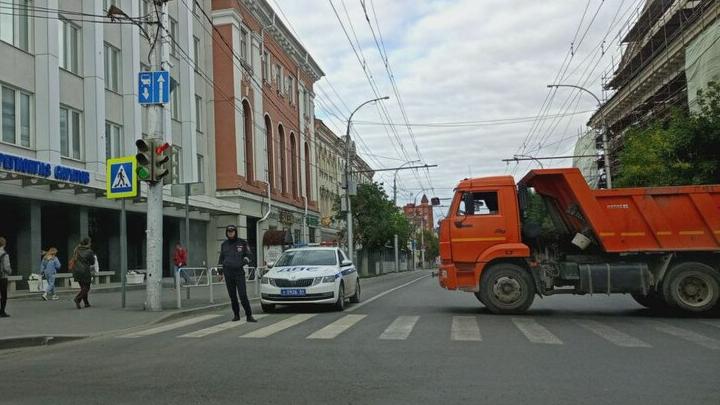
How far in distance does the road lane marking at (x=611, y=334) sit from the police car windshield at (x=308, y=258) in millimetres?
5786

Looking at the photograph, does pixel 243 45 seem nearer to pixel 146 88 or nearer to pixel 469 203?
pixel 146 88

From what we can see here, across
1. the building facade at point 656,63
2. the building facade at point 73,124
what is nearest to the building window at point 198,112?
the building facade at point 73,124

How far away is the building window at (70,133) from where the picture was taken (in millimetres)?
22109

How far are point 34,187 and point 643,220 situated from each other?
54.6ft

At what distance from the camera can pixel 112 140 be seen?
25.2m

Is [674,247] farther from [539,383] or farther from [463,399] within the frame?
[463,399]

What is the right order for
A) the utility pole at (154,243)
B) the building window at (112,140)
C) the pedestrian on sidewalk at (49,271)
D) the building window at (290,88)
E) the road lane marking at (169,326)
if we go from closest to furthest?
the road lane marking at (169,326), the utility pole at (154,243), the pedestrian on sidewalk at (49,271), the building window at (112,140), the building window at (290,88)

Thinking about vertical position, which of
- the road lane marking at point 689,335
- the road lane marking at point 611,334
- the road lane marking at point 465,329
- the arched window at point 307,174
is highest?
the arched window at point 307,174

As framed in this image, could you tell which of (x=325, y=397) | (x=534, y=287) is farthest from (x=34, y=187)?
(x=325, y=397)

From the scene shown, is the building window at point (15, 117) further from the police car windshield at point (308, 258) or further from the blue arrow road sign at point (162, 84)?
the police car windshield at point (308, 258)

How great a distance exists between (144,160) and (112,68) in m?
13.5

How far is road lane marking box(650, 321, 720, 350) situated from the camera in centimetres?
903

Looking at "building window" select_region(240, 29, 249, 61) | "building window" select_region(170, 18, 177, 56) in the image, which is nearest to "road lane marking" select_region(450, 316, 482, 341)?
"building window" select_region(170, 18, 177, 56)

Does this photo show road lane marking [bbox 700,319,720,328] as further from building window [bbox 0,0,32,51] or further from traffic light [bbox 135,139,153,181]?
building window [bbox 0,0,32,51]
